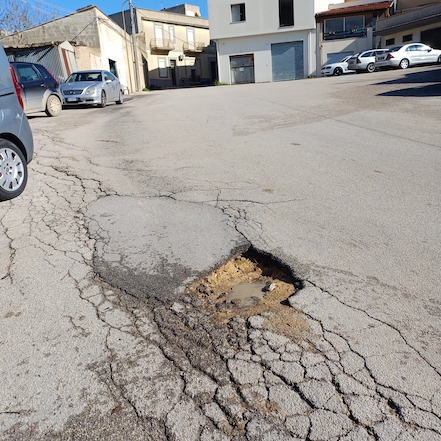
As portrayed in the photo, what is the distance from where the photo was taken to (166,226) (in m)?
4.54

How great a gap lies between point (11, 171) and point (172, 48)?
4723 centimetres

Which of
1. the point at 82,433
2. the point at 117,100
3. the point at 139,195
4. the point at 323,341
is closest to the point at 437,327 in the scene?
the point at 323,341

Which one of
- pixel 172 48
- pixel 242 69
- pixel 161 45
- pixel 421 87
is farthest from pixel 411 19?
pixel 161 45

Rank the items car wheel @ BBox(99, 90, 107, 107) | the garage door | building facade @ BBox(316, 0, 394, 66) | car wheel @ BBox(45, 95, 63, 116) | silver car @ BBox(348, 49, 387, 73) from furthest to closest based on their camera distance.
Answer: the garage door, building facade @ BBox(316, 0, 394, 66), silver car @ BBox(348, 49, 387, 73), car wheel @ BBox(99, 90, 107, 107), car wheel @ BBox(45, 95, 63, 116)

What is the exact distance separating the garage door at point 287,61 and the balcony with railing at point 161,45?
1493cm

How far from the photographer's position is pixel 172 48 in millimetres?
48656

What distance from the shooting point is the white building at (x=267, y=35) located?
37344 millimetres

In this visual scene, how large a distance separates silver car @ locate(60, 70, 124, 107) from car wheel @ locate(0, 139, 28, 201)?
38.6 feet

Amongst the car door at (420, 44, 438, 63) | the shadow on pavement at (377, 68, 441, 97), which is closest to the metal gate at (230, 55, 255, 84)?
the car door at (420, 44, 438, 63)

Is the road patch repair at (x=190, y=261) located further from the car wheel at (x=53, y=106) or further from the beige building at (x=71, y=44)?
the beige building at (x=71, y=44)

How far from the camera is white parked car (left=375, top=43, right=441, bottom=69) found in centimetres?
2711

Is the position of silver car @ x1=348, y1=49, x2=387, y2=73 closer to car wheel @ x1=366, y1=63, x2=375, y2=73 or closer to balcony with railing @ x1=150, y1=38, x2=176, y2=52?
car wheel @ x1=366, y1=63, x2=375, y2=73

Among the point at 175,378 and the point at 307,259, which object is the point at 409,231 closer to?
the point at 307,259

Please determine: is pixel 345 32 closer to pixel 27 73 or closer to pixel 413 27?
pixel 413 27
